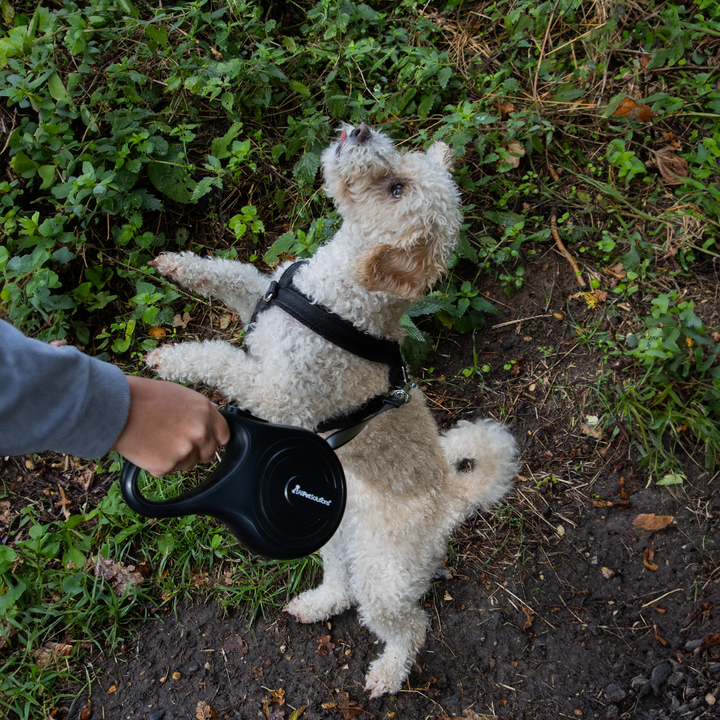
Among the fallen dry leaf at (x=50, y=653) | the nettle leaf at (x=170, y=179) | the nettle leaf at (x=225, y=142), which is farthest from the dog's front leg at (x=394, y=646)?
the nettle leaf at (x=225, y=142)

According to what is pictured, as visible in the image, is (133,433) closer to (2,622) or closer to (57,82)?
(2,622)

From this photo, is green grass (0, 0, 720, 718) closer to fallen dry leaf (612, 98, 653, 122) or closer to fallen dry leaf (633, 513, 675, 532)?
fallen dry leaf (612, 98, 653, 122)

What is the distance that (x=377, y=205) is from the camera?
6.87 ft

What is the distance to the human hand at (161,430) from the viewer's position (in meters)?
1.16

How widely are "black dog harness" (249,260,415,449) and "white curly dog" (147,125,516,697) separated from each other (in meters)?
0.04

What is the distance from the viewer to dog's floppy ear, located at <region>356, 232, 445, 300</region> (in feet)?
6.12

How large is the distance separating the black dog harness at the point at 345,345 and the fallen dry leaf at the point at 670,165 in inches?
107

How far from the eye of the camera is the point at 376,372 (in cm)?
219

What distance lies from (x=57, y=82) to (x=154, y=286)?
4.49 ft

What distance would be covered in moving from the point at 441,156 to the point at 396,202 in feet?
1.55

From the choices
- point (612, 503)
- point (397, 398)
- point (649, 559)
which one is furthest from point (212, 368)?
point (649, 559)

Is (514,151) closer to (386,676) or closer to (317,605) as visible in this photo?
(317,605)

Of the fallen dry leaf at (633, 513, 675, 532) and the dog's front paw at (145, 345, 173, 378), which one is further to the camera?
the fallen dry leaf at (633, 513, 675, 532)

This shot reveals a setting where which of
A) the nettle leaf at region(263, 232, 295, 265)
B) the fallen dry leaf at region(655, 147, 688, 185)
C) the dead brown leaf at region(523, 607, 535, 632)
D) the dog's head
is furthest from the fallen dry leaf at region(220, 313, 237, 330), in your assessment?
the fallen dry leaf at region(655, 147, 688, 185)
